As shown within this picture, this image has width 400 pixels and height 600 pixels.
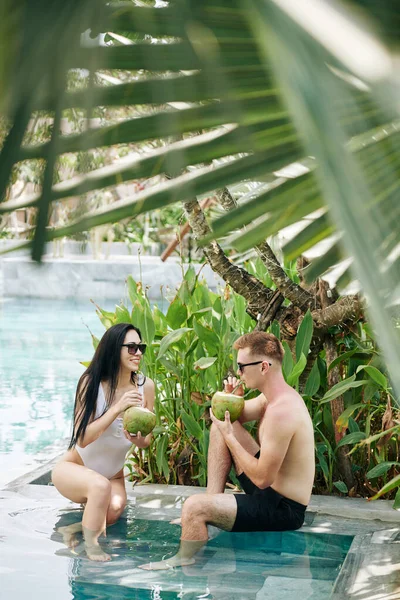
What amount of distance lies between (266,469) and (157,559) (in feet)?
2.09

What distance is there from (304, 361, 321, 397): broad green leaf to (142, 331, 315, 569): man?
571 millimetres

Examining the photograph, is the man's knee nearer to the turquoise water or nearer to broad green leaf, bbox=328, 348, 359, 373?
broad green leaf, bbox=328, 348, 359, 373

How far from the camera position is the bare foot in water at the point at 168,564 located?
3682 mm

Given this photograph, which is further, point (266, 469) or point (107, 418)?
point (107, 418)

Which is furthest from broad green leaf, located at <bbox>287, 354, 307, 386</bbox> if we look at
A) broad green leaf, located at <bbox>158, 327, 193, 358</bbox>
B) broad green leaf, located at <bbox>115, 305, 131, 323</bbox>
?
broad green leaf, located at <bbox>115, 305, 131, 323</bbox>

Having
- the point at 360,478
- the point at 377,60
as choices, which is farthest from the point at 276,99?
the point at 360,478

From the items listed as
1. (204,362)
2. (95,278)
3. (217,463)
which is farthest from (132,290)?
(95,278)

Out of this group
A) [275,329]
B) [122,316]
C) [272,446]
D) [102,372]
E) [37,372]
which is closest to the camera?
[272,446]

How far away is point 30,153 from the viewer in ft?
1.27

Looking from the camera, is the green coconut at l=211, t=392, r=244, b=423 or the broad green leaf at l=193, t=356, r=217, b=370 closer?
the green coconut at l=211, t=392, r=244, b=423

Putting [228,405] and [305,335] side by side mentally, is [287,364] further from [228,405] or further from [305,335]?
[228,405]

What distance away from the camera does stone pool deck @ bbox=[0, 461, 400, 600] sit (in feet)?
11.2

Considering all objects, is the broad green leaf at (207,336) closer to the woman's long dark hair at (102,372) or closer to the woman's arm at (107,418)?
the woman's long dark hair at (102,372)

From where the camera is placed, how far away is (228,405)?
4.28 m
